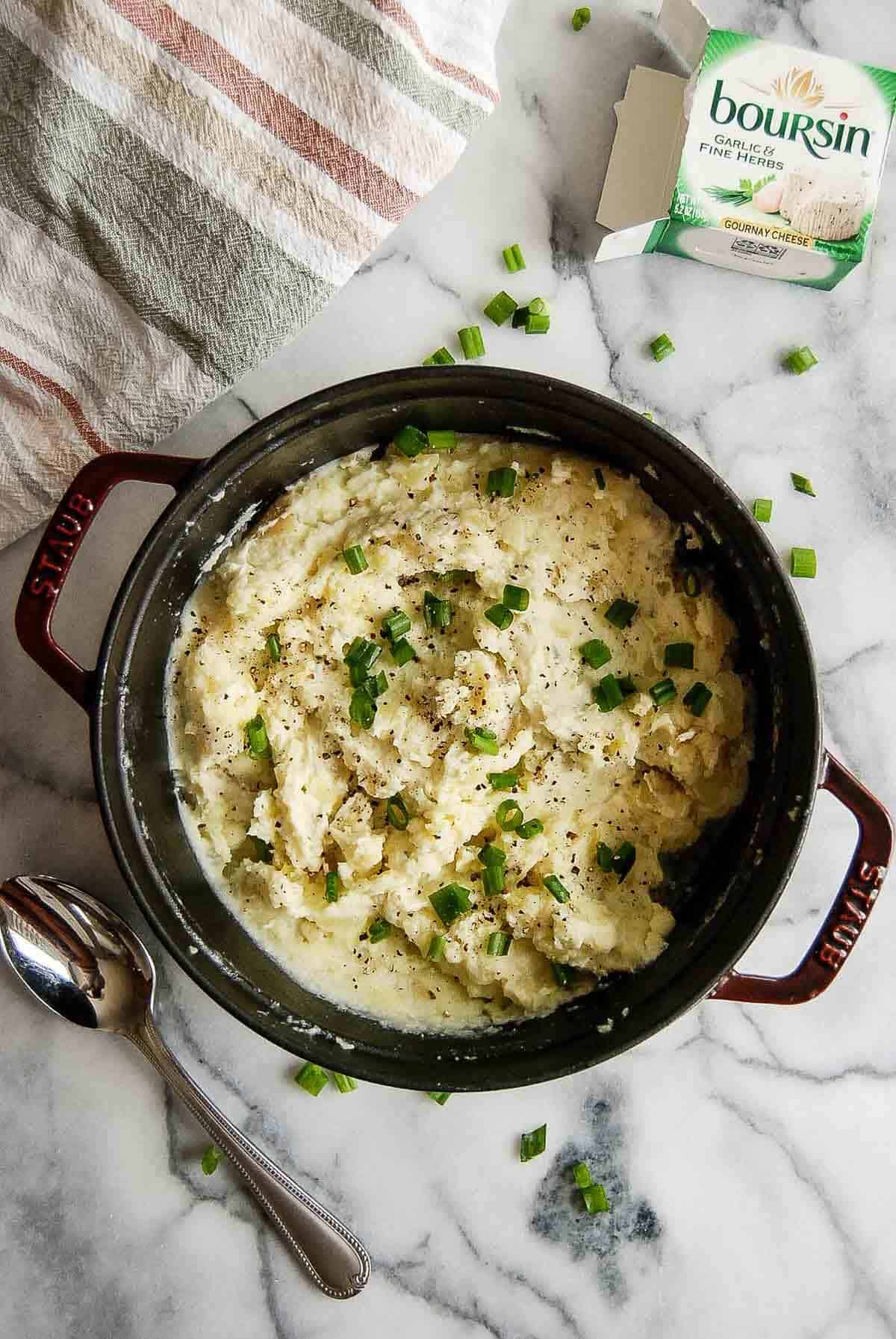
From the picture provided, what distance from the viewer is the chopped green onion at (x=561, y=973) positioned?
6.48ft

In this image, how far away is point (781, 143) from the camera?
6.55ft

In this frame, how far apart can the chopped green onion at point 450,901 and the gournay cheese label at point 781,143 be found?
1330 millimetres

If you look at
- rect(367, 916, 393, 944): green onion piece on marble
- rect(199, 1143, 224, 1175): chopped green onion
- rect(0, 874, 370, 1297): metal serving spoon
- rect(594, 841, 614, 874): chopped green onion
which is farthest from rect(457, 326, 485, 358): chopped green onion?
rect(199, 1143, 224, 1175): chopped green onion

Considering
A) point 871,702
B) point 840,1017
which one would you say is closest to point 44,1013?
point 840,1017

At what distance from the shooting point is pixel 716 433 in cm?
215

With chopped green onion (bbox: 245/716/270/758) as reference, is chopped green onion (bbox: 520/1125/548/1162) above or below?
below

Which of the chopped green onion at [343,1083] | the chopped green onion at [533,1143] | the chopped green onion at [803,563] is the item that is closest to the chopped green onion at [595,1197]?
the chopped green onion at [533,1143]

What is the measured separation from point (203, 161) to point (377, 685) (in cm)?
98

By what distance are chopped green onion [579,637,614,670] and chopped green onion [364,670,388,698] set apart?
37 centimetres

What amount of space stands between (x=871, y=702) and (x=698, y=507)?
1.99 ft

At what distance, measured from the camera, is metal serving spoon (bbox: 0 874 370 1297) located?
6.62 ft

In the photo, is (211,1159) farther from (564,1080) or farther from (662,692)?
(662,692)

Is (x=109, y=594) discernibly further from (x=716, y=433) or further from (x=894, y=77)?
(x=894, y=77)

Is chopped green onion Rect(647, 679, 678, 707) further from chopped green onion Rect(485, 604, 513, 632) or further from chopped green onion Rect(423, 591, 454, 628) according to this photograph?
chopped green onion Rect(423, 591, 454, 628)
